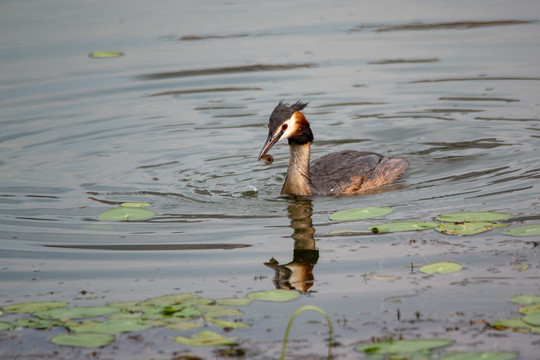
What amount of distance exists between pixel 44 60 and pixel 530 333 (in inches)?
586

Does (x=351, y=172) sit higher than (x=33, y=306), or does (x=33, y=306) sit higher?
(x=351, y=172)

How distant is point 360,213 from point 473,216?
1259mm

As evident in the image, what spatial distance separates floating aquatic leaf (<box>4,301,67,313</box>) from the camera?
6949 mm

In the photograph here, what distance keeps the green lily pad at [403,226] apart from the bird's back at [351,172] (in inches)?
89.7

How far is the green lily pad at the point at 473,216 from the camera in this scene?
28.1 ft

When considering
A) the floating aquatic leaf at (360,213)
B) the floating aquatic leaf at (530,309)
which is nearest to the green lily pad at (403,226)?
the floating aquatic leaf at (360,213)

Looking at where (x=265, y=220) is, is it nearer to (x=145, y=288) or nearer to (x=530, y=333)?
(x=145, y=288)

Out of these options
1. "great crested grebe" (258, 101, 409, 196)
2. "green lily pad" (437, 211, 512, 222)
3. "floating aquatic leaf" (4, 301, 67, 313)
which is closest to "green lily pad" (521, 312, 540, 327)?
"green lily pad" (437, 211, 512, 222)

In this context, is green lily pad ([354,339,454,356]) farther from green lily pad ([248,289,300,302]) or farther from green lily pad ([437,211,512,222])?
green lily pad ([437,211,512,222])

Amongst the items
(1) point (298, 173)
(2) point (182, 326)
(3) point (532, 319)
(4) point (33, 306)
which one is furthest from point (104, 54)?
(3) point (532, 319)

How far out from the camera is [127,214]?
32.1 ft

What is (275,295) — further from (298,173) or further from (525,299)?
(298,173)

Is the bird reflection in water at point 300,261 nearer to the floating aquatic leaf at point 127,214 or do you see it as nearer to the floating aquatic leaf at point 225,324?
the floating aquatic leaf at point 225,324

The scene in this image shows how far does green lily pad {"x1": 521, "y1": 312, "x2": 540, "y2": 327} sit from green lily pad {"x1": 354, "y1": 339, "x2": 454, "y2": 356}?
0.65m
